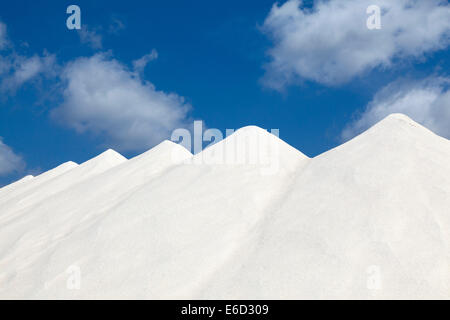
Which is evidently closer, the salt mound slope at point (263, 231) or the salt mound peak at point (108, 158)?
the salt mound slope at point (263, 231)

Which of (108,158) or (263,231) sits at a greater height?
(108,158)

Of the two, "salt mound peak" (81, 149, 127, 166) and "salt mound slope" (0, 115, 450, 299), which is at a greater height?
"salt mound peak" (81, 149, 127, 166)

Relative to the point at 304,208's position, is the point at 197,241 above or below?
below

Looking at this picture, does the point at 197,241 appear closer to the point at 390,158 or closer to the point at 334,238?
the point at 334,238

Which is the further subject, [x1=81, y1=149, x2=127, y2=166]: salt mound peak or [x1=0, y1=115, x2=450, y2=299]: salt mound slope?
[x1=81, y1=149, x2=127, y2=166]: salt mound peak

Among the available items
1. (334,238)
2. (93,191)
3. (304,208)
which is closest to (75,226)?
(93,191)

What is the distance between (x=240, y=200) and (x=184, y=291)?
3072 millimetres

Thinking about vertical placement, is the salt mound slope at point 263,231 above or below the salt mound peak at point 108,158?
below

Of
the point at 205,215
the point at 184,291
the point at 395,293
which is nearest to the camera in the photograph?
the point at 395,293

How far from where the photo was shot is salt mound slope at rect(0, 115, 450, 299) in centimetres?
603

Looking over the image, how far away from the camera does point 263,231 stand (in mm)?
7570

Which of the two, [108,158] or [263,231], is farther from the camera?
[108,158]

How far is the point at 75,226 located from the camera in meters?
9.45

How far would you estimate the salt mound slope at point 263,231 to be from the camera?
6.03 m
